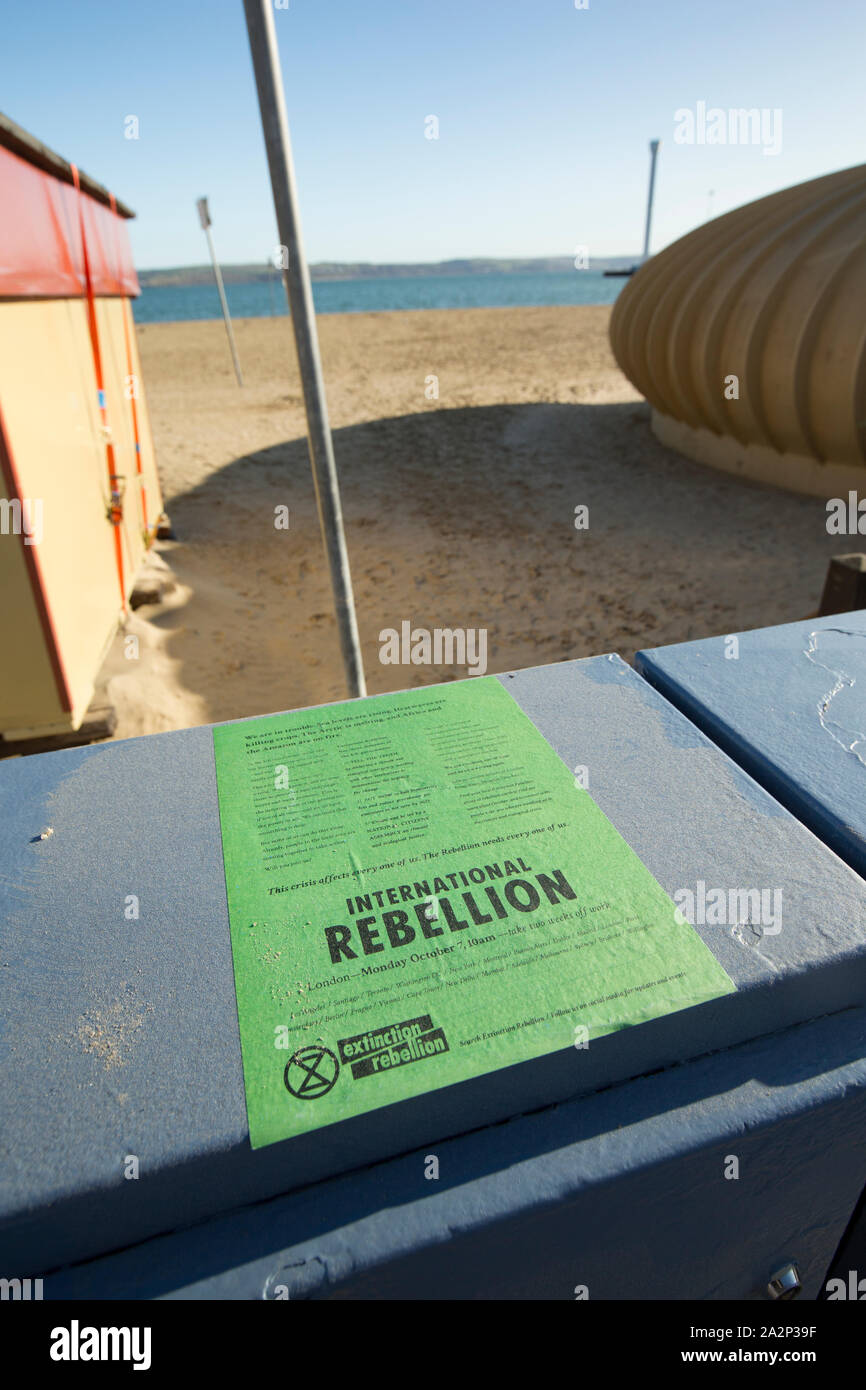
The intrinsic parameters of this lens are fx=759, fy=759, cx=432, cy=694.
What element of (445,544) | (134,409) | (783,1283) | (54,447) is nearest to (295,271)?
(54,447)

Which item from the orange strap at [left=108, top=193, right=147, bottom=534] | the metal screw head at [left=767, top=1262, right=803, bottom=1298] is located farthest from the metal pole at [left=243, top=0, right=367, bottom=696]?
the orange strap at [left=108, top=193, right=147, bottom=534]

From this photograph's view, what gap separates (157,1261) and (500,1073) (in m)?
0.45

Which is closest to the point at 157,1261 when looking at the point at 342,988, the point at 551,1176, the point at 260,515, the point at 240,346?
the point at 342,988

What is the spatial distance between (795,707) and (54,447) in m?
3.67

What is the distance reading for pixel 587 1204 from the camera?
96 cm

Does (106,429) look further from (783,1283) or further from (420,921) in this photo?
(783,1283)

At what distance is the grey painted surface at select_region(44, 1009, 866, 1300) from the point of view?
88 cm

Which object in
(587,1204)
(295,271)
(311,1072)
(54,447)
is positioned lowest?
(587,1204)

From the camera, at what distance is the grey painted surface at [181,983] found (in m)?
0.89

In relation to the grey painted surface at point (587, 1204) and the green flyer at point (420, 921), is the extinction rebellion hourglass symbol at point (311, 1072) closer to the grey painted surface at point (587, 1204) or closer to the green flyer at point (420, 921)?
the green flyer at point (420, 921)

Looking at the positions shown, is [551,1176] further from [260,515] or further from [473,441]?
[473,441]

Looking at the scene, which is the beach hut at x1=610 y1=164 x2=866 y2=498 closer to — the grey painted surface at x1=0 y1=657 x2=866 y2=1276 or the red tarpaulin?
the red tarpaulin

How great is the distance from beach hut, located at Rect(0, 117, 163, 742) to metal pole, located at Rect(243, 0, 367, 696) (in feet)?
4.39

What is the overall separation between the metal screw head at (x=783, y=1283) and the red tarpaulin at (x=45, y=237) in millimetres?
4033
